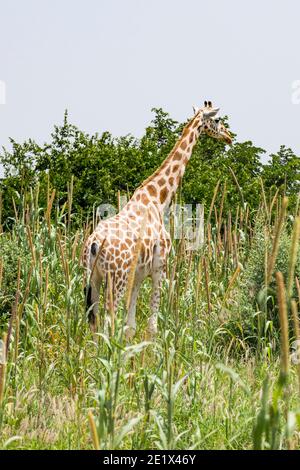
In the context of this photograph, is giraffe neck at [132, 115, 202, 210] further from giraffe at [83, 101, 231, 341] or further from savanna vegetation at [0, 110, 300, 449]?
savanna vegetation at [0, 110, 300, 449]

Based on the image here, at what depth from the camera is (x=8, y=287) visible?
669cm

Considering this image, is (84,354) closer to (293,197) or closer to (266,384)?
(266,384)

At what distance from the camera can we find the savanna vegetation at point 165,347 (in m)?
3.32

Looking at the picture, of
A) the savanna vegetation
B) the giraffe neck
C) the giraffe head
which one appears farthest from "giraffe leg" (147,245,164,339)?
the giraffe head

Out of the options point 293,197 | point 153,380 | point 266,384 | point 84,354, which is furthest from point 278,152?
point 266,384

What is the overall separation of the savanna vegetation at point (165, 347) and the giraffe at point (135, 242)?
16cm

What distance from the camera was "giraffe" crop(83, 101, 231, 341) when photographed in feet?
19.8

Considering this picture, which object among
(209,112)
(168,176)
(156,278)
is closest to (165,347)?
(156,278)

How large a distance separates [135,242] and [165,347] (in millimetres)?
2365

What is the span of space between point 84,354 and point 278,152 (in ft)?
37.9

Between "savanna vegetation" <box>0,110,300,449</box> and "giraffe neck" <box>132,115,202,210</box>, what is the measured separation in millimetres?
522

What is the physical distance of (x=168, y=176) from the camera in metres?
7.16

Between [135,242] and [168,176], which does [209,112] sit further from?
[135,242]
